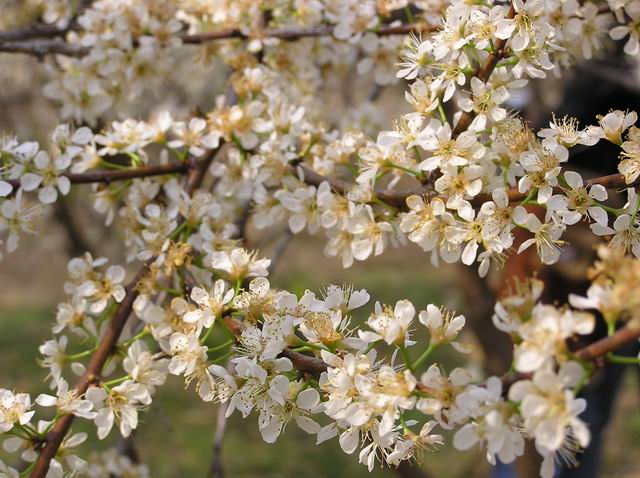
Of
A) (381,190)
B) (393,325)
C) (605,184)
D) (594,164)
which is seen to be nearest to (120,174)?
(381,190)

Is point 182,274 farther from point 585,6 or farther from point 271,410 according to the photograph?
point 585,6

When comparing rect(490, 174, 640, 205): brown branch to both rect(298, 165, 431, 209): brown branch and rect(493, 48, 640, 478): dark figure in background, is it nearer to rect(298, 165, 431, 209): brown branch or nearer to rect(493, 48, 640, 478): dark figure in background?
rect(298, 165, 431, 209): brown branch

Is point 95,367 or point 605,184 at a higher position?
point 605,184

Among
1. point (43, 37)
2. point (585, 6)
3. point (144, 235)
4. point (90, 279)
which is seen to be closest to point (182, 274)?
point (144, 235)

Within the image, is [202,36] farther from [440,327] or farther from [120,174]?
[440,327]

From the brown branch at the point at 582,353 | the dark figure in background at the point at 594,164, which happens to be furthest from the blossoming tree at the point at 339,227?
the dark figure in background at the point at 594,164

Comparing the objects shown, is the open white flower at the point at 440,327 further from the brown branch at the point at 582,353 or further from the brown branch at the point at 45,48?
the brown branch at the point at 45,48

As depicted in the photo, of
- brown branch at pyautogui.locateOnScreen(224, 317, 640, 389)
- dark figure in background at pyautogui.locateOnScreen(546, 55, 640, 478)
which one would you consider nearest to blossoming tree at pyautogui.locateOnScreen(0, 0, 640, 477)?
brown branch at pyautogui.locateOnScreen(224, 317, 640, 389)
